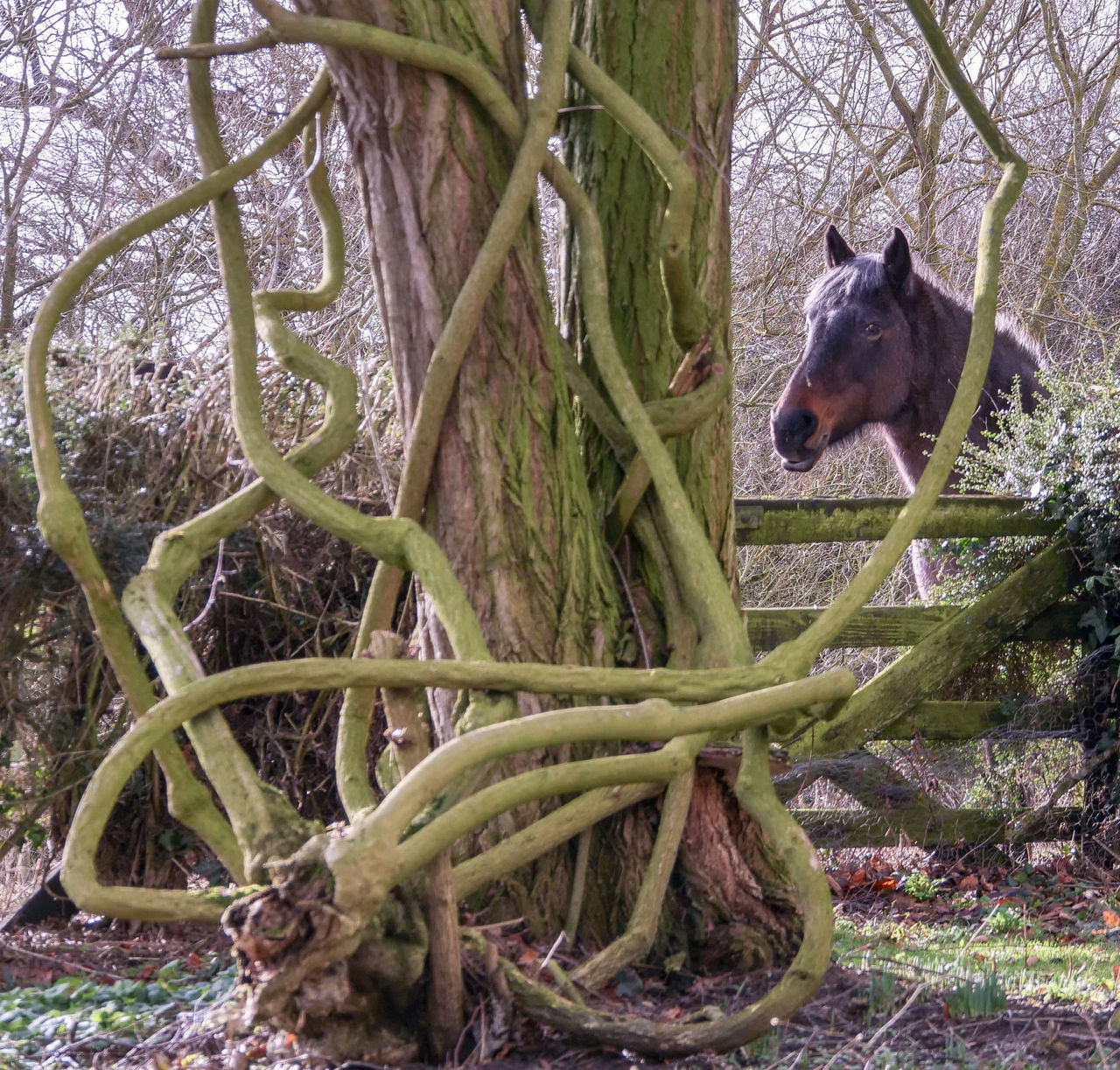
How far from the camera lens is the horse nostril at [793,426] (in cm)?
565

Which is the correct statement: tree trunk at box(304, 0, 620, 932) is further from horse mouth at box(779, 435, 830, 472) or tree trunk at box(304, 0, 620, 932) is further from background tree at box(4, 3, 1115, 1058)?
horse mouth at box(779, 435, 830, 472)

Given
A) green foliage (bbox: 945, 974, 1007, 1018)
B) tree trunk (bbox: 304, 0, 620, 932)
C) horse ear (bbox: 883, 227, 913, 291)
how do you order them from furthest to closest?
1. horse ear (bbox: 883, 227, 913, 291)
2. tree trunk (bbox: 304, 0, 620, 932)
3. green foliage (bbox: 945, 974, 1007, 1018)

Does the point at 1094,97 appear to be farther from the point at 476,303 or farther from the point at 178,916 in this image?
the point at 178,916

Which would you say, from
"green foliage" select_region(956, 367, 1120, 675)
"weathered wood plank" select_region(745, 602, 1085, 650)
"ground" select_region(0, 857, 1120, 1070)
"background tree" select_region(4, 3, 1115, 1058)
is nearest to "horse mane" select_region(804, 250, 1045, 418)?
"green foliage" select_region(956, 367, 1120, 675)

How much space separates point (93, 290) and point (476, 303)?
24.4ft

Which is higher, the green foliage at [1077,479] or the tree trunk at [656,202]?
the tree trunk at [656,202]

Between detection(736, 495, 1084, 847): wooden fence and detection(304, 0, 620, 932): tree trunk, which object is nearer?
detection(304, 0, 620, 932): tree trunk

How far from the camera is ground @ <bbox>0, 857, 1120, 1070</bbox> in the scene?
224 centimetres

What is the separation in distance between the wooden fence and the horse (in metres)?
0.53

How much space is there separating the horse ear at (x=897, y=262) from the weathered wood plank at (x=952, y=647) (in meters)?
1.53

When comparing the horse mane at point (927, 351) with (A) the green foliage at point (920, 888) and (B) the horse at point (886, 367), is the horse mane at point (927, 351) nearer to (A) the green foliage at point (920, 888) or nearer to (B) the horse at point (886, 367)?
(B) the horse at point (886, 367)

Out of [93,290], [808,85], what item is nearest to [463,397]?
[93,290]

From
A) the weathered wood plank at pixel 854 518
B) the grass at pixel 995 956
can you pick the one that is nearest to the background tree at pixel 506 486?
the grass at pixel 995 956

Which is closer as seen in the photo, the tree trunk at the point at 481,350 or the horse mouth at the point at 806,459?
the tree trunk at the point at 481,350
